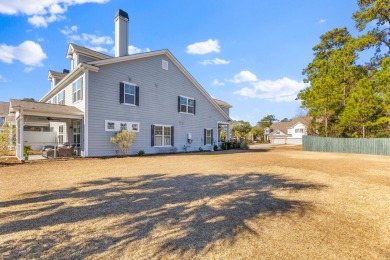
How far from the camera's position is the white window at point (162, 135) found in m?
16.7

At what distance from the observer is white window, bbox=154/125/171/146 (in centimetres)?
1672

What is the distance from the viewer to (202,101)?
20.9 metres

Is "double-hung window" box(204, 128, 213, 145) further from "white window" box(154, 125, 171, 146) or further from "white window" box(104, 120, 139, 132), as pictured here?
"white window" box(104, 120, 139, 132)

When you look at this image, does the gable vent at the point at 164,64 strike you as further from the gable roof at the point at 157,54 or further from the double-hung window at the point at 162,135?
the double-hung window at the point at 162,135

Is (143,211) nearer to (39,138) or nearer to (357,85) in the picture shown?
(39,138)

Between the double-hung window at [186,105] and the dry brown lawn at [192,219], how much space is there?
1254cm

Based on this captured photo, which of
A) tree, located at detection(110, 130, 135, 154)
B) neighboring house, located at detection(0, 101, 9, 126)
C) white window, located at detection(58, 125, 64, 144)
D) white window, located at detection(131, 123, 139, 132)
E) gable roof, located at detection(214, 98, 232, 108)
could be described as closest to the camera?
tree, located at detection(110, 130, 135, 154)

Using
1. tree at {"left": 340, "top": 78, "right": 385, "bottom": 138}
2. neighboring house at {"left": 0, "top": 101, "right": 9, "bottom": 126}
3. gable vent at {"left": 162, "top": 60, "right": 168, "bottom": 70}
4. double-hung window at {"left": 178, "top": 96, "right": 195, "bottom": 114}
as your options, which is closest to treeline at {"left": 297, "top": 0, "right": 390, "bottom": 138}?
tree at {"left": 340, "top": 78, "right": 385, "bottom": 138}

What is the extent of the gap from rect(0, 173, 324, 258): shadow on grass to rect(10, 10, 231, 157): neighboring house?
7875 mm

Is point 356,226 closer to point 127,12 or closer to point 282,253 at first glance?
point 282,253

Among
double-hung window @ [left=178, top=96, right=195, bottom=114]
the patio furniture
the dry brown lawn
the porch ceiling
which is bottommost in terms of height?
the dry brown lawn

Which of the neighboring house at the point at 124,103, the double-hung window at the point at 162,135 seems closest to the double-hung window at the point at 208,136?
the neighboring house at the point at 124,103

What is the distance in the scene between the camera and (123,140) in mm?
13906

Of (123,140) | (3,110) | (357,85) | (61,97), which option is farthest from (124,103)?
(3,110)
